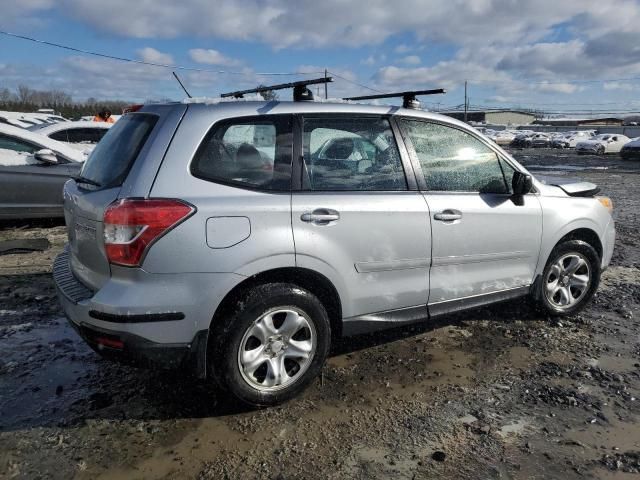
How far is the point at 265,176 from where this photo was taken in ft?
10.4

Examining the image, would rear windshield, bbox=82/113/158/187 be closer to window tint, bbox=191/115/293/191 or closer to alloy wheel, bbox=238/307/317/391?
window tint, bbox=191/115/293/191

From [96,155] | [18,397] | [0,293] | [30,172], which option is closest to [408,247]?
[96,155]

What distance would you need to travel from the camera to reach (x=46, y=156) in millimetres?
7359

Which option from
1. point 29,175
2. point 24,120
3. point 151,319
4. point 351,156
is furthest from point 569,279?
point 24,120

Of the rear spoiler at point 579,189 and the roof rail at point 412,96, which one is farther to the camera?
the rear spoiler at point 579,189

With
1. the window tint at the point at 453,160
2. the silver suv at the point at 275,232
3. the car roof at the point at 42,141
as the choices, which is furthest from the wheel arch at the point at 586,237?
the car roof at the point at 42,141

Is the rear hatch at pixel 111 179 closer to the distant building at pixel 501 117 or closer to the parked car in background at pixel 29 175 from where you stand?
the parked car in background at pixel 29 175

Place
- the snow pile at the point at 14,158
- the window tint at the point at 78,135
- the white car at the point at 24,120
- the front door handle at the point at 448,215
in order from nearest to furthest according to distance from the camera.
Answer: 1. the front door handle at the point at 448,215
2. the snow pile at the point at 14,158
3. the window tint at the point at 78,135
4. the white car at the point at 24,120

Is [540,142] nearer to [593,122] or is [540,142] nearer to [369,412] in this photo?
[369,412]

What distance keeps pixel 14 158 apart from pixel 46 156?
0.57 metres

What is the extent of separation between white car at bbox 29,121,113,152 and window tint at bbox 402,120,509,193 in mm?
7123

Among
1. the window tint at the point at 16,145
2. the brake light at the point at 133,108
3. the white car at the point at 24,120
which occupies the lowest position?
the window tint at the point at 16,145

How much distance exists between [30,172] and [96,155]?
4749 millimetres

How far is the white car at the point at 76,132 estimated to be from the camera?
9266 millimetres
